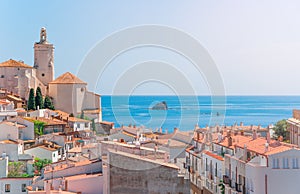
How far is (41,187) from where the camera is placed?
47.1 ft

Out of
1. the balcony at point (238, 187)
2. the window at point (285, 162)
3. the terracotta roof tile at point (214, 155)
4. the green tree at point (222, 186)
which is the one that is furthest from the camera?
the terracotta roof tile at point (214, 155)

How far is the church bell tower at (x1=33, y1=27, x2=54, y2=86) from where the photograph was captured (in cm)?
4541

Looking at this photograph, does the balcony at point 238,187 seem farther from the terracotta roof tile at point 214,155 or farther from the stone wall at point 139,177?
the stone wall at point 139,177

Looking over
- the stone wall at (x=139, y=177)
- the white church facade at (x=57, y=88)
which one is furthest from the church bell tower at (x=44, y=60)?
the stone wall at (x=139, y=177)

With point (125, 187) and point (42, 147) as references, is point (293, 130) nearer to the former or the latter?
point (42, 147)

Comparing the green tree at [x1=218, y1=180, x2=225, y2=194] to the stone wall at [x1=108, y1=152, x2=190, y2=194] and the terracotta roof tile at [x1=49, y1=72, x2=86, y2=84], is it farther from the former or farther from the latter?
the terracotta roof tile at [x1=49, y1=72, x2=86, y2=84]

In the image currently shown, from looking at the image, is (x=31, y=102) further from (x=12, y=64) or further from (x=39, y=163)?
(x=39, y=163)

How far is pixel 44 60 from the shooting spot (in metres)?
45.7

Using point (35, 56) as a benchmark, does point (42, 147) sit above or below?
below

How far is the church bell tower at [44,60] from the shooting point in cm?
4541

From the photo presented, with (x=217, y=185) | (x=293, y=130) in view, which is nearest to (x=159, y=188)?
(x=217, y=185)

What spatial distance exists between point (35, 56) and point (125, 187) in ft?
117

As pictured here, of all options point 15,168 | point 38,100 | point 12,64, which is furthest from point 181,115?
point 15,168

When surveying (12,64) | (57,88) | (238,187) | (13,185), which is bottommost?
(13,185)
